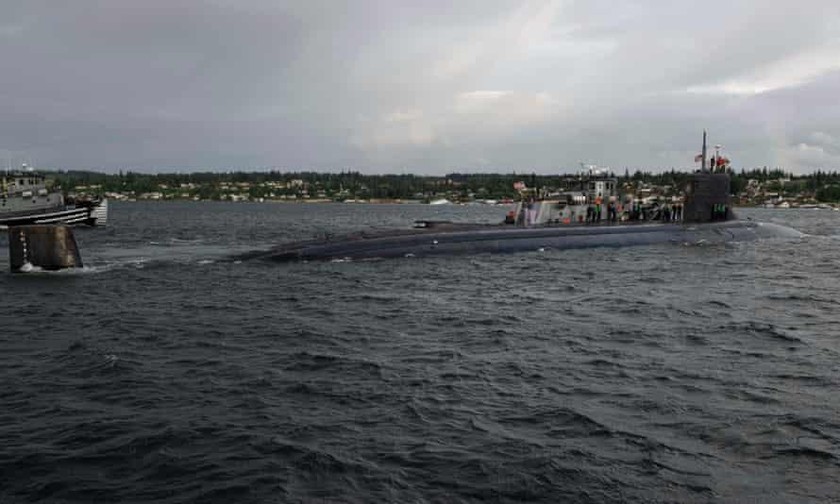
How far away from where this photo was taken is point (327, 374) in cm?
1667

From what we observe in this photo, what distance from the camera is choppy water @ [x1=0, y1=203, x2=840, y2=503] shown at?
10836 millimetres

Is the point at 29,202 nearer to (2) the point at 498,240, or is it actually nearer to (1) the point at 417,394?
(2) the point at 498,240

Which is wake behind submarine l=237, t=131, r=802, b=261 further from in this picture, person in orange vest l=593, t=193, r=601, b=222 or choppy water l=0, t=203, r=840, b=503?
choppy water l=0, t=203, r=840, b=503

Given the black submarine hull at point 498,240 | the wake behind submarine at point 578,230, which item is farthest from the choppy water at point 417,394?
the wake behind submarine at point 578,230

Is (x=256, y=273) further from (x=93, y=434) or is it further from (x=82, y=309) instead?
(x=93, y=434)

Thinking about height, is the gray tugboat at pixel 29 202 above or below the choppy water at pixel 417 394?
above

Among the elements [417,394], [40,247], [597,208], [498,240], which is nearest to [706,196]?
[597,208]

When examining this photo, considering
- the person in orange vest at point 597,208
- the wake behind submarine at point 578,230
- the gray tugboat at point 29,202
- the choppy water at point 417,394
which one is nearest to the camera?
the choppy water at point 417,394

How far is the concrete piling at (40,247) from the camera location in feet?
110

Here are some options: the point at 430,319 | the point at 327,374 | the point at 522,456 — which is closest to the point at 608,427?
the point at 522,456

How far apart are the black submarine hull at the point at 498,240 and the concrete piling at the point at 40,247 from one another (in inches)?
370

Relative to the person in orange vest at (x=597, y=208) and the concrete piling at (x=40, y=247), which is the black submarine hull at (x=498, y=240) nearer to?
the person in orange vest at (x=597, y=208)

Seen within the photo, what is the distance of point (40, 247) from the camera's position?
3412 cm

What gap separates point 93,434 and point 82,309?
1420 cm
